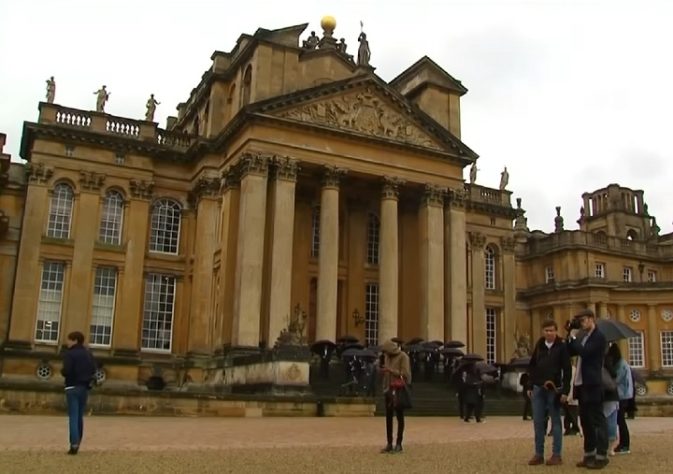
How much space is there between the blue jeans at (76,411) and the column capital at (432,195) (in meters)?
26.5

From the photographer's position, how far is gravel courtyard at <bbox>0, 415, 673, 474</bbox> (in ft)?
31.1

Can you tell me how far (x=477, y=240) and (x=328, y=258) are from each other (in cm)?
1393

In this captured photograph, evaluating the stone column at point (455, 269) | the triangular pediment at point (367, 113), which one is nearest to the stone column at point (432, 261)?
the stone column at point (455, 269)

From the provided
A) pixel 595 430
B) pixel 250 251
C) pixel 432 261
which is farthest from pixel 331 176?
pixel 595 430

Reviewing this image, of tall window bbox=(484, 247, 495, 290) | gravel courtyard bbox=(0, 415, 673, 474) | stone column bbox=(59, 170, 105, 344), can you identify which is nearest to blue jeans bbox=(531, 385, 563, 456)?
gravel courtyard bbox=(0, 415, 673, 474)

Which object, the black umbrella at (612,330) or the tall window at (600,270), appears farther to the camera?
the tall window at (600,270)

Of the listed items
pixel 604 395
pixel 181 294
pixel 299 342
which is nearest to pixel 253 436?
pixel 604 395

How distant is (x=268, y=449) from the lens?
38.2ft

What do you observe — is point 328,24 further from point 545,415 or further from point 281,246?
point 545,415

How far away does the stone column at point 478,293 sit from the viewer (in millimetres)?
40688

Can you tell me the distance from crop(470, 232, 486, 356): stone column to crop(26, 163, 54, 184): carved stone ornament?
2345cm

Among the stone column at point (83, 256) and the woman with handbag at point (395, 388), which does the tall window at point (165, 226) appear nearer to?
the stone column at point (83, 256)

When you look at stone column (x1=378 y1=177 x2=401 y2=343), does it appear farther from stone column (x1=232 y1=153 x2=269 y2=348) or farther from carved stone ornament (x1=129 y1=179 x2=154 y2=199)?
carved stone ornament (x1=129 y1=179 x2=154 y2=199)

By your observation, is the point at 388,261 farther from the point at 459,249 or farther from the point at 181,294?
the point at 181,294
